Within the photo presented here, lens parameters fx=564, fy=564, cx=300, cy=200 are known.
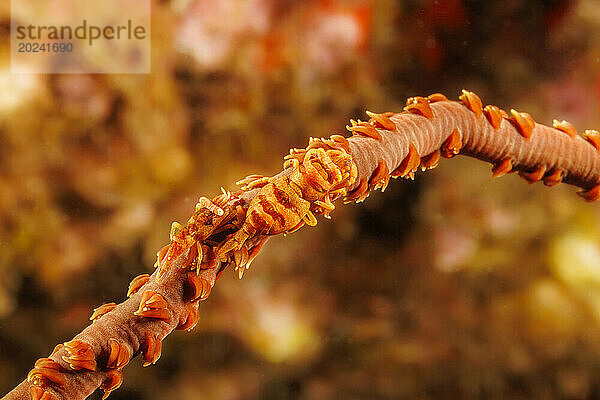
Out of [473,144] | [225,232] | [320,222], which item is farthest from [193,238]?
[320,222]

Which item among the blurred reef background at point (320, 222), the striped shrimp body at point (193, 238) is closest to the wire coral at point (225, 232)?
the striped shrimp body at point (193, 238)

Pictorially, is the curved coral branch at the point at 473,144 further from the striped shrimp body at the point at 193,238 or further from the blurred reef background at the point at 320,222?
the blurred reef background at the point at 320,222

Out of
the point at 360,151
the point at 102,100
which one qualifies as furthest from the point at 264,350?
the point at 360,151

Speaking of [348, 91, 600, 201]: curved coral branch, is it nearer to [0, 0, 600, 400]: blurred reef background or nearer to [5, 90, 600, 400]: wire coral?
[5, 90, 600, 400]: wire coral

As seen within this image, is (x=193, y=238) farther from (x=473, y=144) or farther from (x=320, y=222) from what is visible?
(x=320, y=222)

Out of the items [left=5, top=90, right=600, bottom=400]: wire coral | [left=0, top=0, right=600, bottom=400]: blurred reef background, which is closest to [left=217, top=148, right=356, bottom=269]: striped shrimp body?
[left=5, top=90, right=600, bottom=400]: wire coral

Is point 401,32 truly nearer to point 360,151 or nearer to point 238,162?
point 238,162
